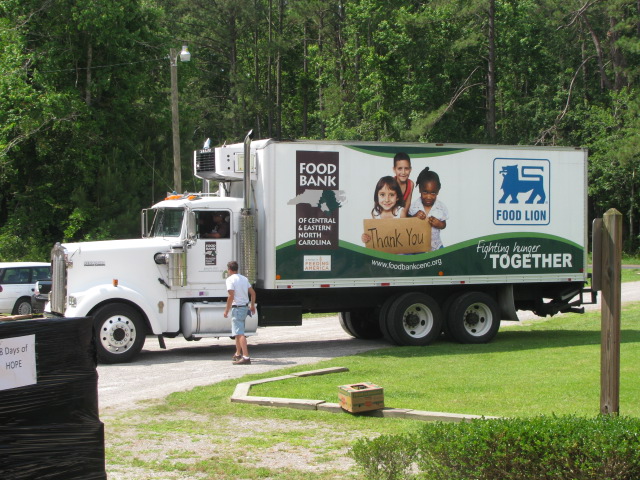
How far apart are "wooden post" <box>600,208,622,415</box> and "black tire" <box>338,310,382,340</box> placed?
405 inches

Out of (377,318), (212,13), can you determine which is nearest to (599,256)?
(377,318)

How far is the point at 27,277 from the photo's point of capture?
21.2 metres

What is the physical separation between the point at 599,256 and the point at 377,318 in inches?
405

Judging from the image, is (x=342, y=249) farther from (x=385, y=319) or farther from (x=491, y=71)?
(x=491, y=71)

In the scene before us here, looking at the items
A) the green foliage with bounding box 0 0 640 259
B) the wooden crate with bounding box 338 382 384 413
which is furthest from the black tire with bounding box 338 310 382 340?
the green foliage with bounding box 0 0 640 259

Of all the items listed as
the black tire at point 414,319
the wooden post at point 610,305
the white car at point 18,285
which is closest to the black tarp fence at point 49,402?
the wooden post at point 610,305

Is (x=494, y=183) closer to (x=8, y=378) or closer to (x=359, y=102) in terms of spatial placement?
(x=8, y=378)

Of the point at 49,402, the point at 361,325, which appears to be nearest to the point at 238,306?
the point at 361,325

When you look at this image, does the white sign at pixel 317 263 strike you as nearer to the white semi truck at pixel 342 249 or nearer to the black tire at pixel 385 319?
the white semi truck at pixel 342 249

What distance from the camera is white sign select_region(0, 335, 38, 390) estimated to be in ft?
16.7

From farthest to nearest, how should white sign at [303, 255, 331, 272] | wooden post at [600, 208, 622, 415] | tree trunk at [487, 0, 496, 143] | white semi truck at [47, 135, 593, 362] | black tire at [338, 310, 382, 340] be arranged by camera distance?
tree trunk at [487, 0, 496, 143] → black tire at [338, 310, 382, 340] → white sign at [303, 255, 331, 272] → white semi truck at [47, 135, 593, 362] → wooden post at [600, 208, 622, 415]

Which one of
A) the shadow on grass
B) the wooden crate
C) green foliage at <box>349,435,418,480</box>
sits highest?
green foliage at <box>349,435,418,480</box>

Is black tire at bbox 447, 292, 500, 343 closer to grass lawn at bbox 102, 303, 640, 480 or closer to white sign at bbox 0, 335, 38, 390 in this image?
grass lawn at bbox 102, 303, 640, 480

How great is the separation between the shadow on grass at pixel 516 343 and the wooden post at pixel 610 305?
7706mm
